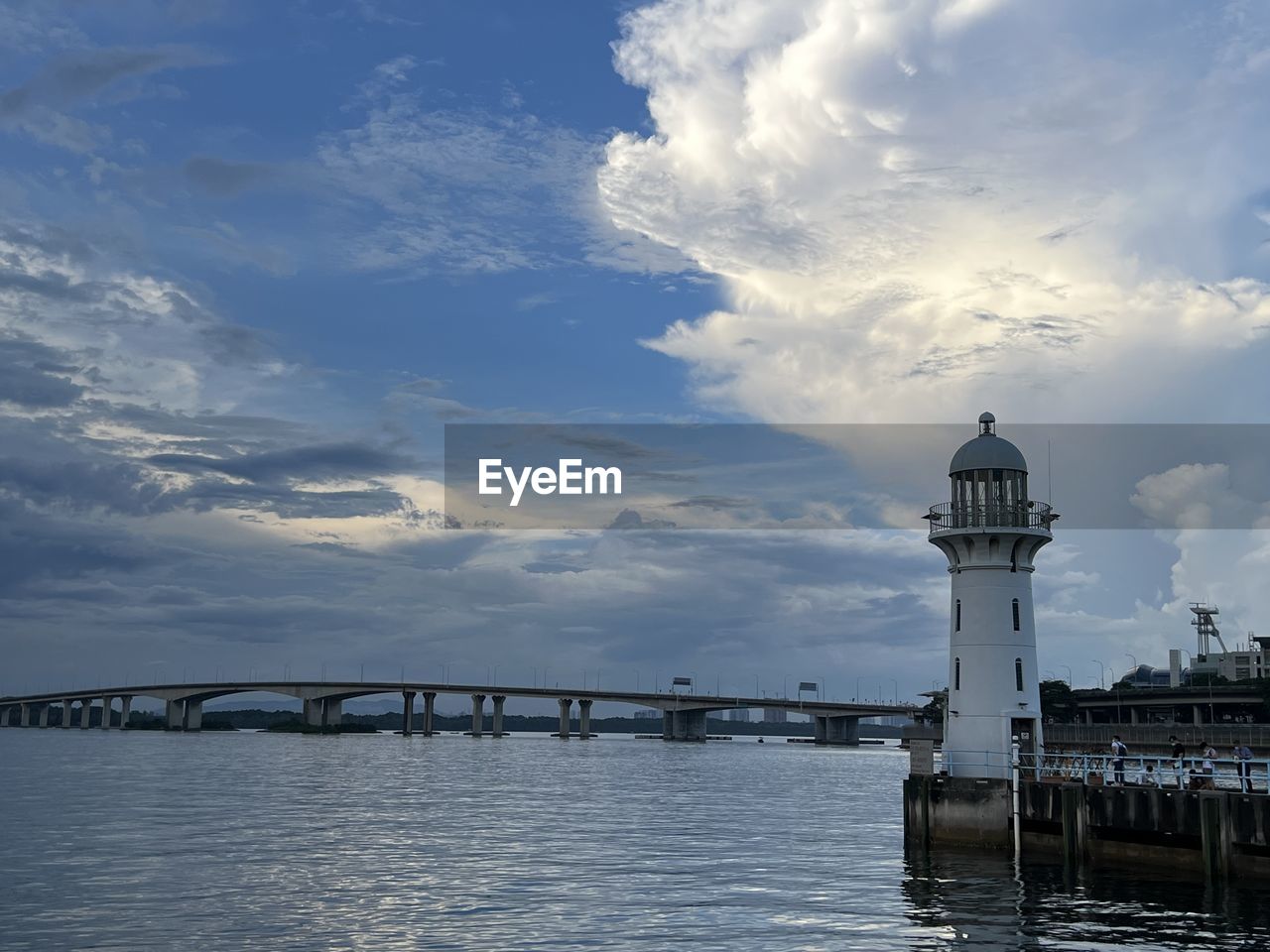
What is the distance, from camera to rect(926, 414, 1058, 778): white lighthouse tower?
150 feet

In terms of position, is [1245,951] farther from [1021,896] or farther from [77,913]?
[77,913]

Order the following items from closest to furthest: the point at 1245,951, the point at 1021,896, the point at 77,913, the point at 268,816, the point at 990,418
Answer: the point at 1245,951 < the point at 77,913 < the point at 1021,896 < the point at 990,418 < the point at 268,816

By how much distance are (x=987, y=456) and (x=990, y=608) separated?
20.8ft

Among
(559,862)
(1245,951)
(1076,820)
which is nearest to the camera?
(1245,951)

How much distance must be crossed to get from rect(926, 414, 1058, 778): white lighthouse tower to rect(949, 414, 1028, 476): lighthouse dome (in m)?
0.04

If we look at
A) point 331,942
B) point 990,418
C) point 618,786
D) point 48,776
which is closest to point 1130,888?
point 990,418

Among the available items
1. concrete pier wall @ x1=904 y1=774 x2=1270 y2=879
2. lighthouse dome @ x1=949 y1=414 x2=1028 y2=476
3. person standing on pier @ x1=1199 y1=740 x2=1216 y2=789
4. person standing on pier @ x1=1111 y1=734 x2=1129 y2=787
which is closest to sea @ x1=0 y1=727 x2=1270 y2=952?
concrete pier wall @ x1=904 y1=774 x2=1270 y2=879

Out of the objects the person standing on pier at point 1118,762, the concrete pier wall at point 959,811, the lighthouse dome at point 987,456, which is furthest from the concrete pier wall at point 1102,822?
the lighthouse dome at point 987,456

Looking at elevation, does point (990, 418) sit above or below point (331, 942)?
above

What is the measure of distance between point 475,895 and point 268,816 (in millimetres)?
31858

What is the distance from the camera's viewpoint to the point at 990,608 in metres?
46.4

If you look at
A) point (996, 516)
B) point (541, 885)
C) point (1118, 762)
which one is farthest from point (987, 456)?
point (541, 885)

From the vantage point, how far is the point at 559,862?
1833 inches

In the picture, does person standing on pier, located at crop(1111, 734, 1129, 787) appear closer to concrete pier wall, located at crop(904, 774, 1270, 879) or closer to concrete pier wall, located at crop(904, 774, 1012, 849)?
concrete pier wall, located at crop(904, 774, 1270, 879)
